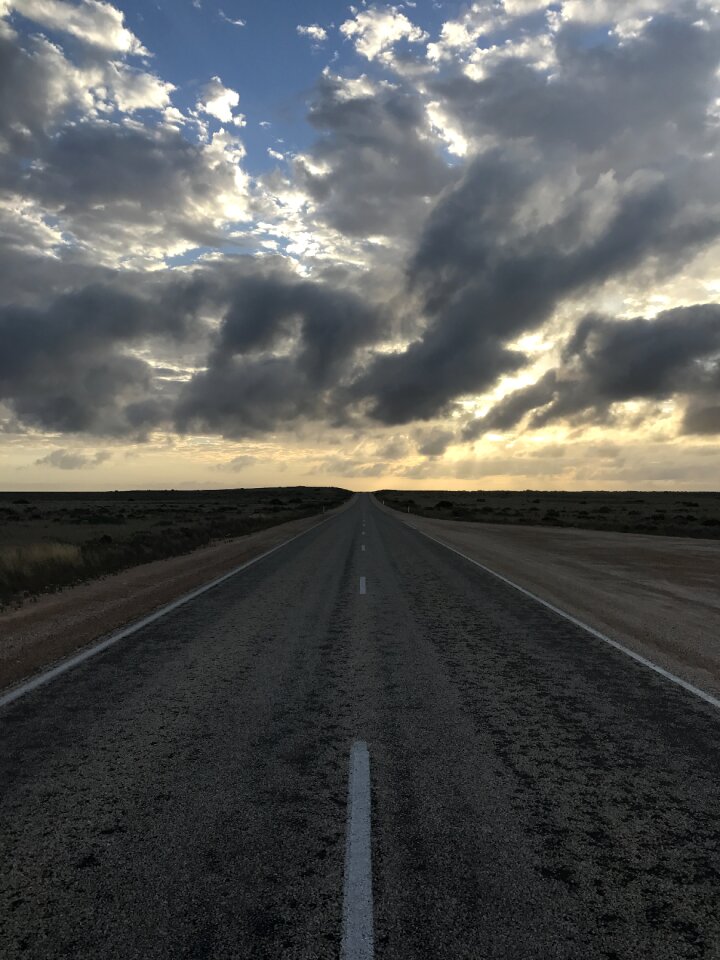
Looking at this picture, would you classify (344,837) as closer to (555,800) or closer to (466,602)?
(555,800)

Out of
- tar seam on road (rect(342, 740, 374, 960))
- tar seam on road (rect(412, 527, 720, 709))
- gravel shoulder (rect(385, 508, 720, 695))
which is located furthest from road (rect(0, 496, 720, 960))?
gravel shoulder (rect(385, 508, 720, 695))

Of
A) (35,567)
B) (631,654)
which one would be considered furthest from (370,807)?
(35,567)

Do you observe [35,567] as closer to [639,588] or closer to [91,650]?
[91,650]

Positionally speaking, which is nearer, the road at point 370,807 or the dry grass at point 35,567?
the road at point 370,807

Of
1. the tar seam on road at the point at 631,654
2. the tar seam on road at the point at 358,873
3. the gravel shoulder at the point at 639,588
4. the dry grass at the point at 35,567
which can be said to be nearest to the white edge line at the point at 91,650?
the tar seam on road at the point at 358,873

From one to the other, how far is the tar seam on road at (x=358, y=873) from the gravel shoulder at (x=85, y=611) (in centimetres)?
435

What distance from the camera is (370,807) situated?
3771 millimetres

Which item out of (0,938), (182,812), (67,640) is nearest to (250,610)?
(67,640)

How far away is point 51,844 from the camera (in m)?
3.39

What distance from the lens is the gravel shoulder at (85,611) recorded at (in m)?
7.64

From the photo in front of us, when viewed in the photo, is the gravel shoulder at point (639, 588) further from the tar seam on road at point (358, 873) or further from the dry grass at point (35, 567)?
the dry grass at point (35, 567)

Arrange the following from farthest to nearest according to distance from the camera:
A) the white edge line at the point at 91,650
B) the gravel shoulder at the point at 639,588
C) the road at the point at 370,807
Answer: the gravel shoulder at the point at 639,588, the white edge line at the point at 91,650, the road at the point at 370,807

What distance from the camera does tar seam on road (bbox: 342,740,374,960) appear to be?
2.60 meters

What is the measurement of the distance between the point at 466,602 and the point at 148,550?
44.8ft
